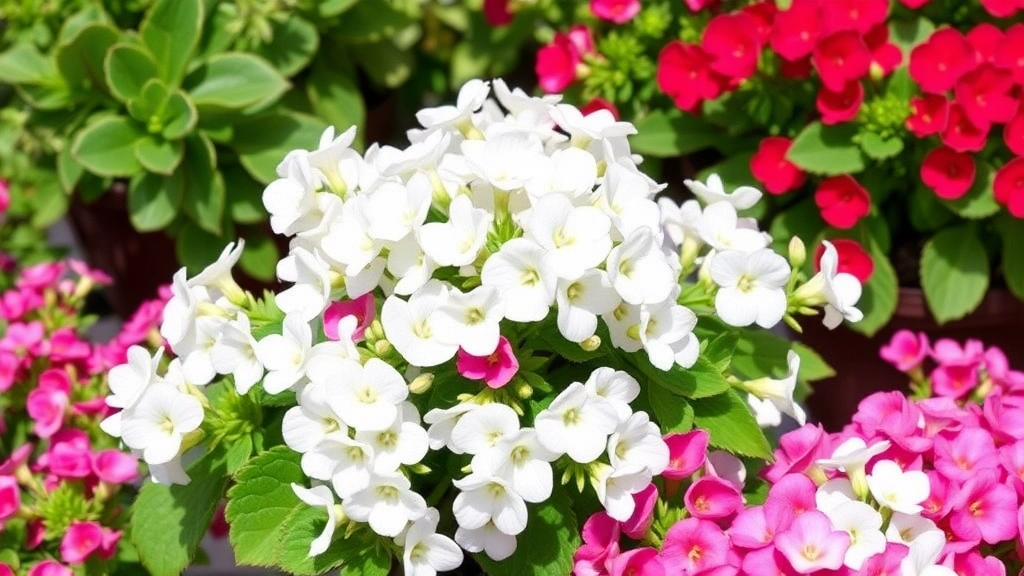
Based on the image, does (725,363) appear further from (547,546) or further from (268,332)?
(268,332)

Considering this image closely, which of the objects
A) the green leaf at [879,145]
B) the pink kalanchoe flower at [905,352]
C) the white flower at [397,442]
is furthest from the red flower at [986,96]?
the white flower at [397,442]

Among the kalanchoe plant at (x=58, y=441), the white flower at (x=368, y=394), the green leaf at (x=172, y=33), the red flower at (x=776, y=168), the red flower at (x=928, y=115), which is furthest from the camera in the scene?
the green leaf at (x=172, y=33)

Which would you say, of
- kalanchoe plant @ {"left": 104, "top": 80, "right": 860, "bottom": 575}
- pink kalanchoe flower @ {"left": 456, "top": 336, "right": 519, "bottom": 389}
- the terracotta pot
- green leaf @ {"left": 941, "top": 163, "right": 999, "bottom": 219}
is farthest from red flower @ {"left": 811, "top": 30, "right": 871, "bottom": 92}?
pink kalanchoe flower @ {"left": 456, "top": 336, "right": 519, "bottom": 389}

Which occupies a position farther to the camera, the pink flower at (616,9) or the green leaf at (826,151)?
the pink flower at (616,9)

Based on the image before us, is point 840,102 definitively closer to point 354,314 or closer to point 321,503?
point 354,314

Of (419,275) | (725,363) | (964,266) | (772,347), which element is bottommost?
(964,266)

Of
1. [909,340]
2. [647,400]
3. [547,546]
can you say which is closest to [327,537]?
[547,546]

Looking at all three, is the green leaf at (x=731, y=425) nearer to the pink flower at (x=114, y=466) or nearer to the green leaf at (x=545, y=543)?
the green leaf at (x=545, y=543)
